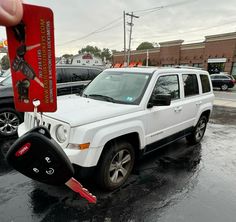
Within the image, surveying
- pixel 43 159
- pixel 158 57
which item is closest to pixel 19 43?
pixel 43 159

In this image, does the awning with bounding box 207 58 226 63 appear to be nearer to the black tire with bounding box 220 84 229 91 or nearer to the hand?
the black tire with bounding box 220 84 229 91

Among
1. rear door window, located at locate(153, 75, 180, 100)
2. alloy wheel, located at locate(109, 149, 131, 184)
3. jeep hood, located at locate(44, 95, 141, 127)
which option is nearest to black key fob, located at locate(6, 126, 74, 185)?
jeep hood, located at locate(44, 95, 141, 127)

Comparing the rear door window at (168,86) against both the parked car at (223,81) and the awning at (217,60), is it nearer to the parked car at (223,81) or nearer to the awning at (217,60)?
the parked car at (223,81)

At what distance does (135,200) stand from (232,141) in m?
3.93

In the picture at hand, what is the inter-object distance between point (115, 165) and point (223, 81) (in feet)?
71.9

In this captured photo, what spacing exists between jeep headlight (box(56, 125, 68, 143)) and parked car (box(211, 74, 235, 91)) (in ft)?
73.6

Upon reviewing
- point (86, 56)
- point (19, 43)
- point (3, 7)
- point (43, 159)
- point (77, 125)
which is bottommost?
point (43, 159)

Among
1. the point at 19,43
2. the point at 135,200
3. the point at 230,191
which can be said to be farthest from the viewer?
the point at 230,191

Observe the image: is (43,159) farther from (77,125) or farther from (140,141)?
(140,141)

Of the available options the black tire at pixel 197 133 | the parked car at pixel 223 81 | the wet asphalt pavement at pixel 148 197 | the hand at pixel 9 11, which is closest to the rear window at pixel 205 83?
the black tire at pixel 197 133

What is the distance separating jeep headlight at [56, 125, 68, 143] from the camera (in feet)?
8.82

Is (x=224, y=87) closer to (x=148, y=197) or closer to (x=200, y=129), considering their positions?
(x=200, y=129)

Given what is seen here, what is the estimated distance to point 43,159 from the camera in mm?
2107

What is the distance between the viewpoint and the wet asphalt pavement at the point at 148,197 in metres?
2.67
